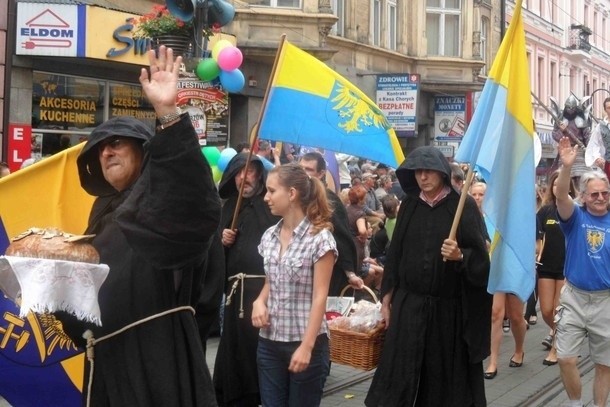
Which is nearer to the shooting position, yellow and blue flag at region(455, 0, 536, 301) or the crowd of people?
the crowd of people

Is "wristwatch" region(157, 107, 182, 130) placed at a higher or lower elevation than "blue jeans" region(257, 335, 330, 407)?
higher

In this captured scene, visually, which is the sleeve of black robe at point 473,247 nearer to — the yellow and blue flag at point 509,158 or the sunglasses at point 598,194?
the yellow and blue flag at point 509,158

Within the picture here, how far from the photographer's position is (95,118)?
1578 cm

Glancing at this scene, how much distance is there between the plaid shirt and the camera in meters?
4.95

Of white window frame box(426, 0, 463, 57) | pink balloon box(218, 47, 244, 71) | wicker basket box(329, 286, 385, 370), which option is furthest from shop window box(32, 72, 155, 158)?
white window frame box(426, 0, 463, 57)

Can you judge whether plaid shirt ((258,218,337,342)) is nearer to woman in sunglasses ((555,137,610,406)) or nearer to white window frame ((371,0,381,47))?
woman in sunglasses ((555,137,610,406))

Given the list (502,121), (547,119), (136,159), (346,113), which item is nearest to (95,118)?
(346,113)

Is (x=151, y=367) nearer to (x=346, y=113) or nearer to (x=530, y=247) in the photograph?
(x=530, y=247)

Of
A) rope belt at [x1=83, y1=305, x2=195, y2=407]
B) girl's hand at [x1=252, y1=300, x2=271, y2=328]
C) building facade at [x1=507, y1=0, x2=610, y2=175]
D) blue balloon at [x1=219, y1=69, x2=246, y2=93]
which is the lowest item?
girl's hand at [x1=252, y1=300, x2=271, y2=328]

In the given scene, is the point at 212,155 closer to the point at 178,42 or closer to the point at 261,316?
the point at 178,42

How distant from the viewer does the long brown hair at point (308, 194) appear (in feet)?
16.7

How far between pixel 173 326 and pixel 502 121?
11.1ft

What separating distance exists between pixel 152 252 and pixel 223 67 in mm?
7404

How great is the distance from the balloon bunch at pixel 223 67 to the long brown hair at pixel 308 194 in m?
4.78
